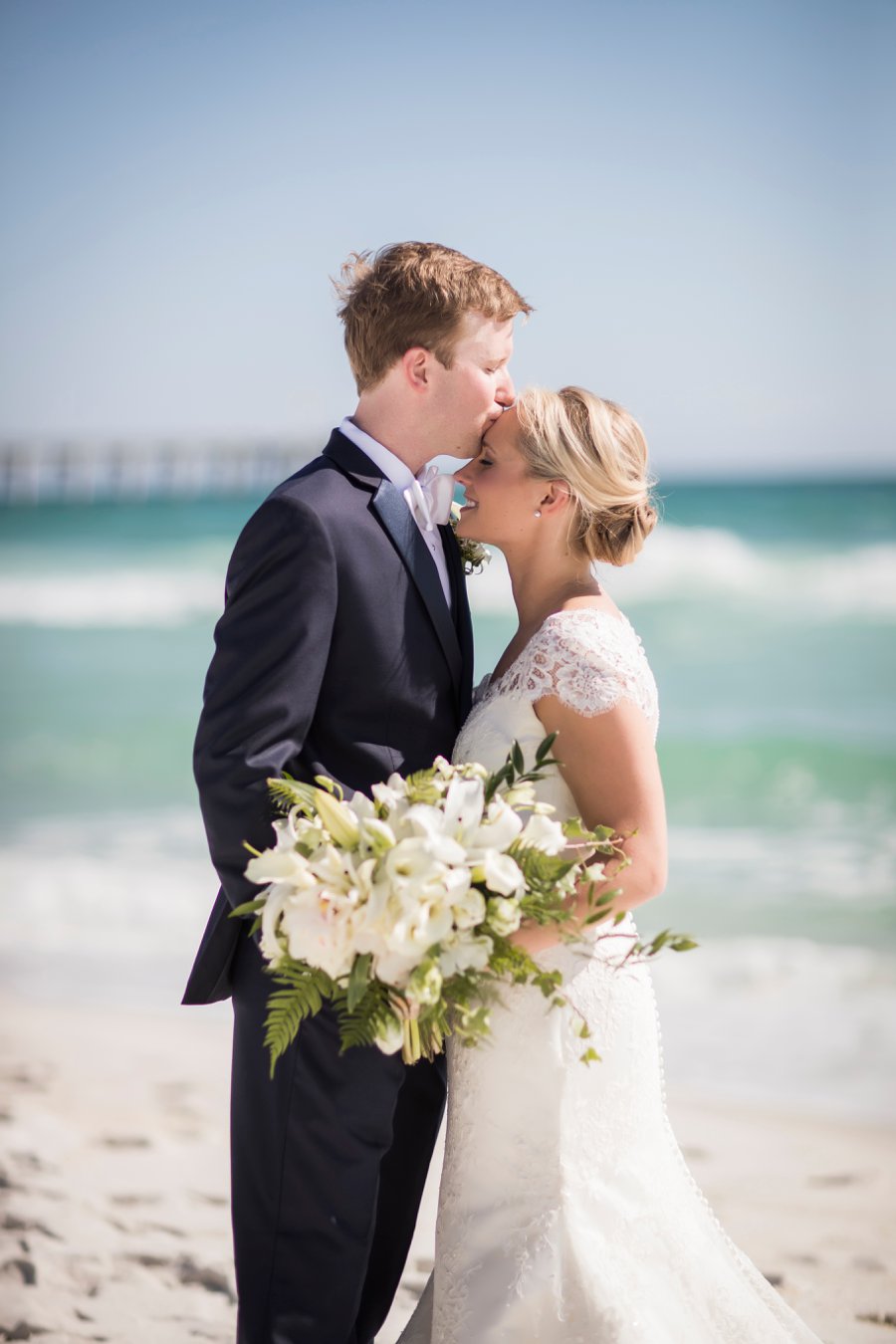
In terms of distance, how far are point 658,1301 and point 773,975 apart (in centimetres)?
473

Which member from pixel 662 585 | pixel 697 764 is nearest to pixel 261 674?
pixel 697 764

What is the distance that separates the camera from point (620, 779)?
113 inches

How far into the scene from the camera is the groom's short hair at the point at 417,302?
10.1 feet

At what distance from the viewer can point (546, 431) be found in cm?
317

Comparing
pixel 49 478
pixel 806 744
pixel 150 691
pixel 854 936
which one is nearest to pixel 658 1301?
pixel 854 936

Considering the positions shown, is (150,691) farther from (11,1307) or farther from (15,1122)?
(11,1307)

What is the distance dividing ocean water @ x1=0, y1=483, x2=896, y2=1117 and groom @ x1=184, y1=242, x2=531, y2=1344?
2.11m

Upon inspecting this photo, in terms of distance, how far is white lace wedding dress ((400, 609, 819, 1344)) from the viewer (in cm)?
283

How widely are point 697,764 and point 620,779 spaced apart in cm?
1113

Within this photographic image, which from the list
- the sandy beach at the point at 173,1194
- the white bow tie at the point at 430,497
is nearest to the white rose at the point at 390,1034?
the white bow tie at the point at 430,497

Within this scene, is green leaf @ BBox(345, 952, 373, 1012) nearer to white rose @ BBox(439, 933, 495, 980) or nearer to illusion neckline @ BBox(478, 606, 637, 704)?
white rose @ BBox(439, 933, 495, 980)

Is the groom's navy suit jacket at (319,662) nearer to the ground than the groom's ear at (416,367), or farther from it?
nearer to the ground

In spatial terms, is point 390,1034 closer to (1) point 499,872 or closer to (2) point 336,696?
(1) point 499,872

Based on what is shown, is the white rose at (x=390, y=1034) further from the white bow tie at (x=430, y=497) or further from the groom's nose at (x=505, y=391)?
the groom's nose at (x=505, y=391)
